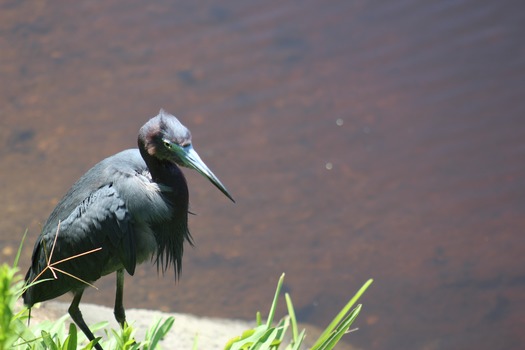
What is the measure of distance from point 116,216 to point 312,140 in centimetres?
365

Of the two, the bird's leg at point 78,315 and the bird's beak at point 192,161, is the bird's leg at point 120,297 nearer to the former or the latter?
the bird's leg at point 78,315

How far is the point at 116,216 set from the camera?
3928mm

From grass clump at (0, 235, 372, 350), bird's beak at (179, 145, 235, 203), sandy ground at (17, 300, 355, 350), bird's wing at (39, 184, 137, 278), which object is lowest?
sandy ground at (17, 300, 355, 350)

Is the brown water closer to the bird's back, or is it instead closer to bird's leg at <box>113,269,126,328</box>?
bird's leg at <box>113,269,126,328</box>

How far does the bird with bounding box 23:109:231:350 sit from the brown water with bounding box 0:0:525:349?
2.07 meters

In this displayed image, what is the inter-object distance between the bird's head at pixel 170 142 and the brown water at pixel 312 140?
2.63 metres

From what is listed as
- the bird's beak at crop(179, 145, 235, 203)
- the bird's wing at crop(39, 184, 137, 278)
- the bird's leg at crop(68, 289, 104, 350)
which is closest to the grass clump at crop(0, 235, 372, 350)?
the bird's leg at crop(68, 289, 104, 350)

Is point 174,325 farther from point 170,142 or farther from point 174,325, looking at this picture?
point 170,142

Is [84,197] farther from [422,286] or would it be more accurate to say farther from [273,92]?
[273,92]

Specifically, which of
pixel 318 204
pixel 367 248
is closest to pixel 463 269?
pixel 367 248

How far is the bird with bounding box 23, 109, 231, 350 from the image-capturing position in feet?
12.9

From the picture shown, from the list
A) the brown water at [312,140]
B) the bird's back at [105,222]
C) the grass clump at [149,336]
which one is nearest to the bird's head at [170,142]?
the bird's back at [105,222]

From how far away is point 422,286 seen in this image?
20.7 feet

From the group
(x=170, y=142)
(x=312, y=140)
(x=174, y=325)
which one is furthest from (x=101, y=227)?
(x=312, y=140)
